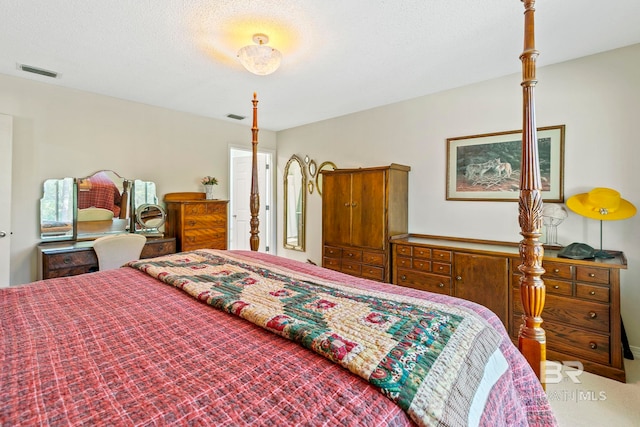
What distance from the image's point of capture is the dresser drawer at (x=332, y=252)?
3.86 meters

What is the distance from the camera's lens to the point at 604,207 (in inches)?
93.5

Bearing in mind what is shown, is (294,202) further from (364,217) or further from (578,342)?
(578,342)

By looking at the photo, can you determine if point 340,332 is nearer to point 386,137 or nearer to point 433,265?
point 433,265

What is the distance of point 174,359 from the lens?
0.89 m

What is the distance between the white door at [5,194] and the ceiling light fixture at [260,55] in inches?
100

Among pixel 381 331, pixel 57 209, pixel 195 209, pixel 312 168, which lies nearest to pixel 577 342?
pixel 381 331

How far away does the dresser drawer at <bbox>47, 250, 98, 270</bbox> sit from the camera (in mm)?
2939

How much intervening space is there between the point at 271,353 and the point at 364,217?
277 cm

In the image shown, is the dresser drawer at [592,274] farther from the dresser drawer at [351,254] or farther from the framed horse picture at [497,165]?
the dresser drawer at [351,254]

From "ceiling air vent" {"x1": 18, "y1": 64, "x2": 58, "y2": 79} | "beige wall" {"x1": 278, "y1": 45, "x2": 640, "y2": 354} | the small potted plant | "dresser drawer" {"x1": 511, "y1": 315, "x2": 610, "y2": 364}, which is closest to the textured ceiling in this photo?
"ceiling air vent" {"x1": 18, "y1": 64, "x2": 58, "y2": 79}

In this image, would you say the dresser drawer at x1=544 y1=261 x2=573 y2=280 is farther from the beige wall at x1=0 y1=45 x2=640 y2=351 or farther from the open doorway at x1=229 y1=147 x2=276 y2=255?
the open doorway at x1=229 y1=147 x2=276 y2=255

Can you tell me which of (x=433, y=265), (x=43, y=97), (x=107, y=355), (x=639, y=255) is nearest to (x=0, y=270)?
(x=43, y=97)

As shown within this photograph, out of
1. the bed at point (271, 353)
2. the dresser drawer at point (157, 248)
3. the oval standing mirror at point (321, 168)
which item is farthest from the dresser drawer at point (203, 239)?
the bed at point (271, 353)

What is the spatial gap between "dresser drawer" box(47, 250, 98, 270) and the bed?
170 centimetres
